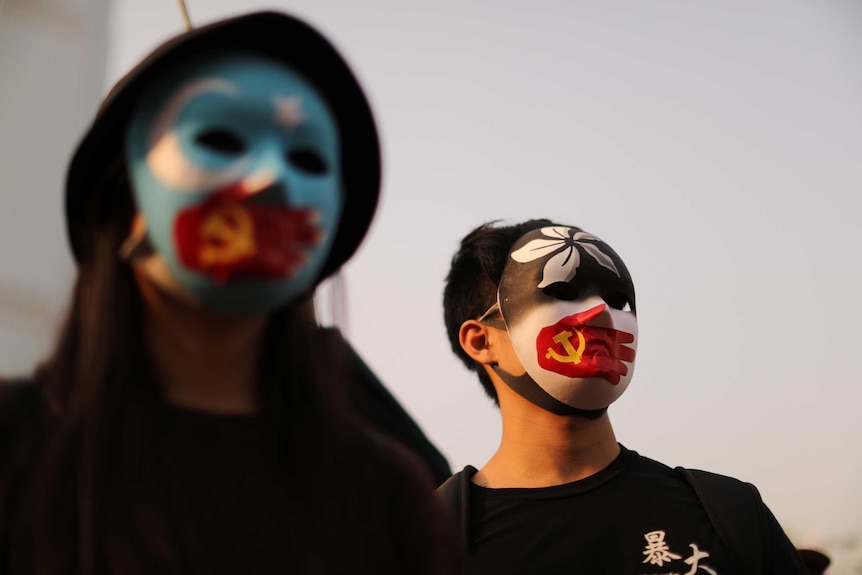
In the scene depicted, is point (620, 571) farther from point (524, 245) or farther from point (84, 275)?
point (84, 275)

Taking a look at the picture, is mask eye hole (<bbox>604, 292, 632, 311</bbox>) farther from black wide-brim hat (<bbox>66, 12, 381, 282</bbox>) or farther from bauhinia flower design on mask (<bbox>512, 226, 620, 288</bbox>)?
black wide-brim hat (<bbox>66, 12, 381, 282</bbox>)

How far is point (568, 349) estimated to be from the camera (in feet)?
10.5

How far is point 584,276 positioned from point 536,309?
204mm

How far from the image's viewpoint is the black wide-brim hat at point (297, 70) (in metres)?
1.78

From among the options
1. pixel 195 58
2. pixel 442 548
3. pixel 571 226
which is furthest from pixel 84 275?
pixel 571 226

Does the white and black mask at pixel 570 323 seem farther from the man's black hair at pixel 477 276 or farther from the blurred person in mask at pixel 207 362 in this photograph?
the blurred person in mask at pixel 207 362

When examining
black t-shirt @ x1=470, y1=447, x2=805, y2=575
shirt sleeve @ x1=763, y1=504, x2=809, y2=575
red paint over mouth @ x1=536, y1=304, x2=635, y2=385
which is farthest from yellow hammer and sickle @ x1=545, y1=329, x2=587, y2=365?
shirt sleeve @ x1=763, y1=504, x2=809, y2=575

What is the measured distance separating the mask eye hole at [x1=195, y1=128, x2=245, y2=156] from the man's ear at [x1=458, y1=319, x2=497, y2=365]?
1.88 metres

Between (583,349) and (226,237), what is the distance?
179 centimetres

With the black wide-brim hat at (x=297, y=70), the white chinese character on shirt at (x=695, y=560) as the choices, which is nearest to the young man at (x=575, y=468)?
the white chinese character on shirt at (x=695, y=560)

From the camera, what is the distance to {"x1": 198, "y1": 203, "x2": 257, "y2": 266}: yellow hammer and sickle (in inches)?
64.7

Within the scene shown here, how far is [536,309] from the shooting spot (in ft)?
10.7

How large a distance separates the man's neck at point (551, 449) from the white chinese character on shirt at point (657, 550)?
0.33 metres

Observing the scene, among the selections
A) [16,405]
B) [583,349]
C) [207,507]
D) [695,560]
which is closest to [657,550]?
[695,560]
